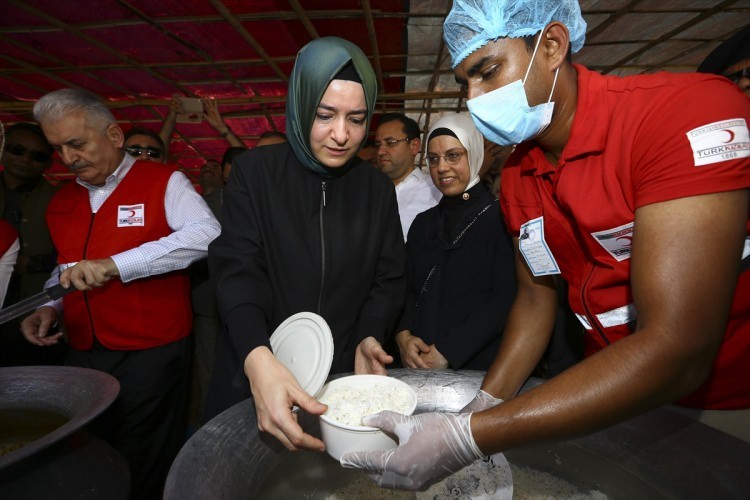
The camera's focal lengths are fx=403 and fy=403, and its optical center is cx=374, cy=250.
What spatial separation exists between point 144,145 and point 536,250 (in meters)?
2.97

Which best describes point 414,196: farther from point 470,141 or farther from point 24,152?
point 24,152

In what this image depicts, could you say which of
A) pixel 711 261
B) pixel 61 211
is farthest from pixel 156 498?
pixel 711 261

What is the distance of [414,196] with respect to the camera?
2.77m

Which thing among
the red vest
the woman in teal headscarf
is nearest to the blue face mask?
the woman in teal headscarf

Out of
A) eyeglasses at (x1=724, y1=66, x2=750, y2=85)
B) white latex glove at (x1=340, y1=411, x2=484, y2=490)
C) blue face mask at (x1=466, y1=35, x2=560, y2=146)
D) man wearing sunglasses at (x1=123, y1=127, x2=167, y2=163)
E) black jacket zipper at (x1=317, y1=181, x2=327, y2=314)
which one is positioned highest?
man wearing sunglasses at (x1=123, y1=127, x2=167, y2=163)

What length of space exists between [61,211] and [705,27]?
19.3ft

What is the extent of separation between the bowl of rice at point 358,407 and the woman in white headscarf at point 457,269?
0.64 m

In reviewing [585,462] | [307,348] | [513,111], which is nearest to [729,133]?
[513,111]

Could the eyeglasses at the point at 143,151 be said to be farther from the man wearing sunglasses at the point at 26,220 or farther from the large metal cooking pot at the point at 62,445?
the large metal cooking pot at the point at 62,445

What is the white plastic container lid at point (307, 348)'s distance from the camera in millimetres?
831

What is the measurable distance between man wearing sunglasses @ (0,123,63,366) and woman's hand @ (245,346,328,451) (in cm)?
233

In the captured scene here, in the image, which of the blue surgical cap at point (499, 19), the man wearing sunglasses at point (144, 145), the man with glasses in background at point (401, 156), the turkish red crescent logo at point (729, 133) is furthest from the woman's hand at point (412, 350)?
the man wearing sunglasses at point (144, 145)

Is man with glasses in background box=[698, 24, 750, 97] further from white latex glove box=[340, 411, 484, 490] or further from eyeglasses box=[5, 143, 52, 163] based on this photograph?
eyeglasses box=[5, 143, 52, 163]

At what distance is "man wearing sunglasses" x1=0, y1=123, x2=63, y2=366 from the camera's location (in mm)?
2348
